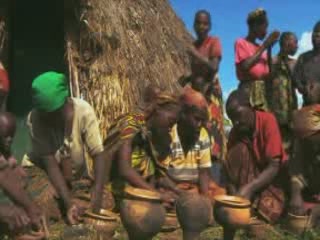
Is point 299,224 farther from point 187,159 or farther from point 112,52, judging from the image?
point 112,52

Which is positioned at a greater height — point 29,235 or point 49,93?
point 49,93

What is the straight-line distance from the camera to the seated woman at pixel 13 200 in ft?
10.7

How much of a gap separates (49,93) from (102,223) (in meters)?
0.99

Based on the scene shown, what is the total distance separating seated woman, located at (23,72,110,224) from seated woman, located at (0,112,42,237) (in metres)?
0.29

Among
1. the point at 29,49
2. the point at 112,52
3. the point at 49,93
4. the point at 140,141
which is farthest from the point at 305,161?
the point at 29,49

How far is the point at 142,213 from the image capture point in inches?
120

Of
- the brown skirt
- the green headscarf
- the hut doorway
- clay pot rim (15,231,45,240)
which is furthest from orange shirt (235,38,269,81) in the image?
clay pot rim (15,231,45,240)

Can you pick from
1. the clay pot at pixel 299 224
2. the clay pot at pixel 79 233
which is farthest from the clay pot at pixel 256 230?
the clay pot at pixel 79 233

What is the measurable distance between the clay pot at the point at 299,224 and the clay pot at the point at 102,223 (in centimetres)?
126

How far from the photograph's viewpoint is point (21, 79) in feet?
24.1

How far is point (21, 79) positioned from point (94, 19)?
1.29 metres

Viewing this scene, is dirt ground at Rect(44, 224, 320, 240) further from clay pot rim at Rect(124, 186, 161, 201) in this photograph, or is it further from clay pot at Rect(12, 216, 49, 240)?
clay pot rim at Rect(124, 186, 161, 201)

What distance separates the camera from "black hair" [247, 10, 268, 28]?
5422 mm

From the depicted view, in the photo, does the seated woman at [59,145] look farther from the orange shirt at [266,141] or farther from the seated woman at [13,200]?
the orange shirt at [266,141]
